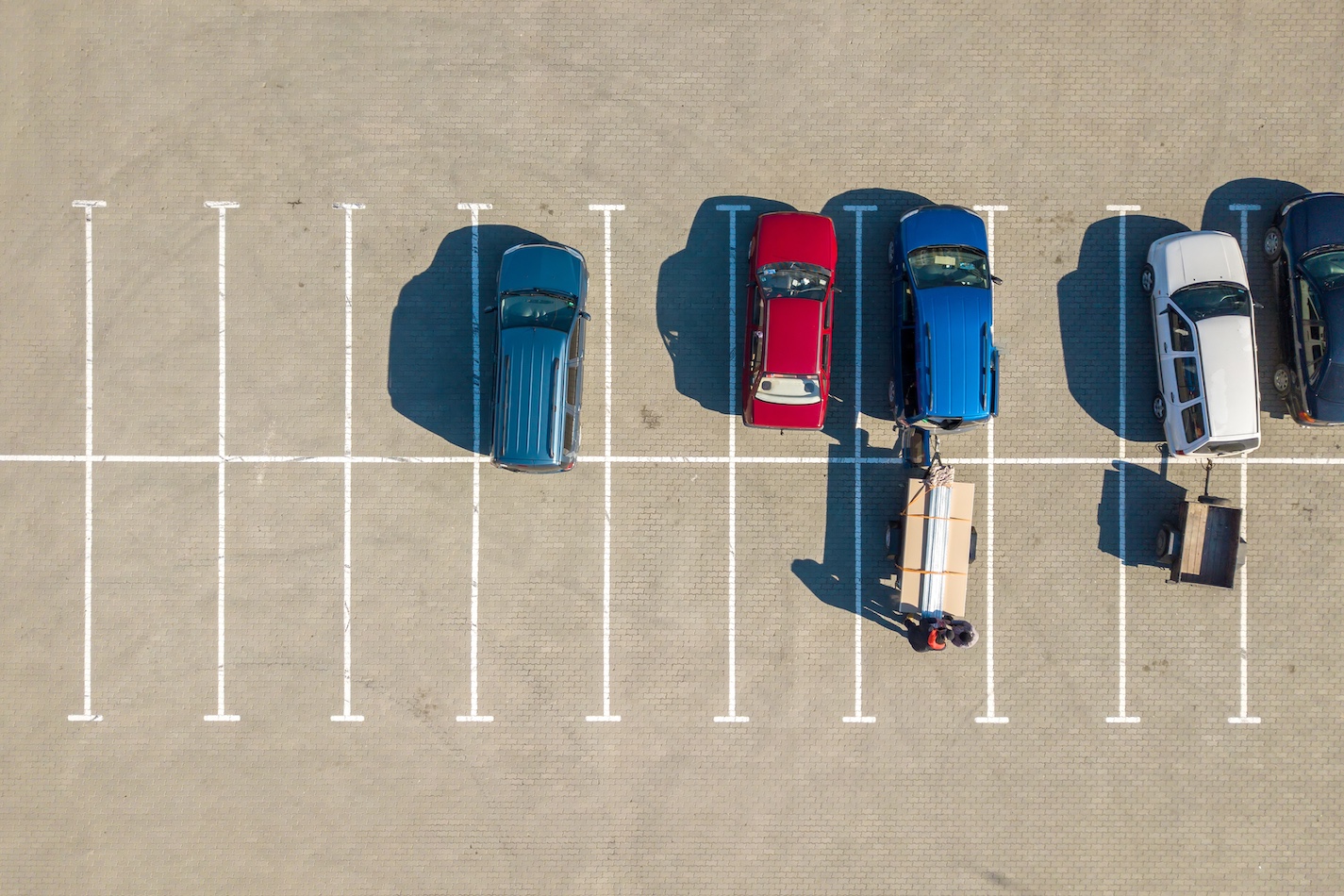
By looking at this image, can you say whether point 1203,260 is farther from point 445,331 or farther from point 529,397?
point 445,331

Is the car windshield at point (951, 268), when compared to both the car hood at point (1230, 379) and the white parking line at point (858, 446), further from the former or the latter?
the car hood at point (1230, 379)

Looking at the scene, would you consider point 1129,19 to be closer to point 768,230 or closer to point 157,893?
point 768,230

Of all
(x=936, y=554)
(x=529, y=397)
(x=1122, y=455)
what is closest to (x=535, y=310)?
(x=529, y=397)

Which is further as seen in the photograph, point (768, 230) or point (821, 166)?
point (821, 166)

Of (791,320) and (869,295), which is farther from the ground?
(869,295)

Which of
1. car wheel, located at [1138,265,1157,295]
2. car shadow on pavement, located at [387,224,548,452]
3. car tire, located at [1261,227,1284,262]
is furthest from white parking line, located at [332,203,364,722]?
car tire, located at [1261,227,1284,262]

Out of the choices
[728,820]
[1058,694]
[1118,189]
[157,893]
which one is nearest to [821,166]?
[1118,189]
